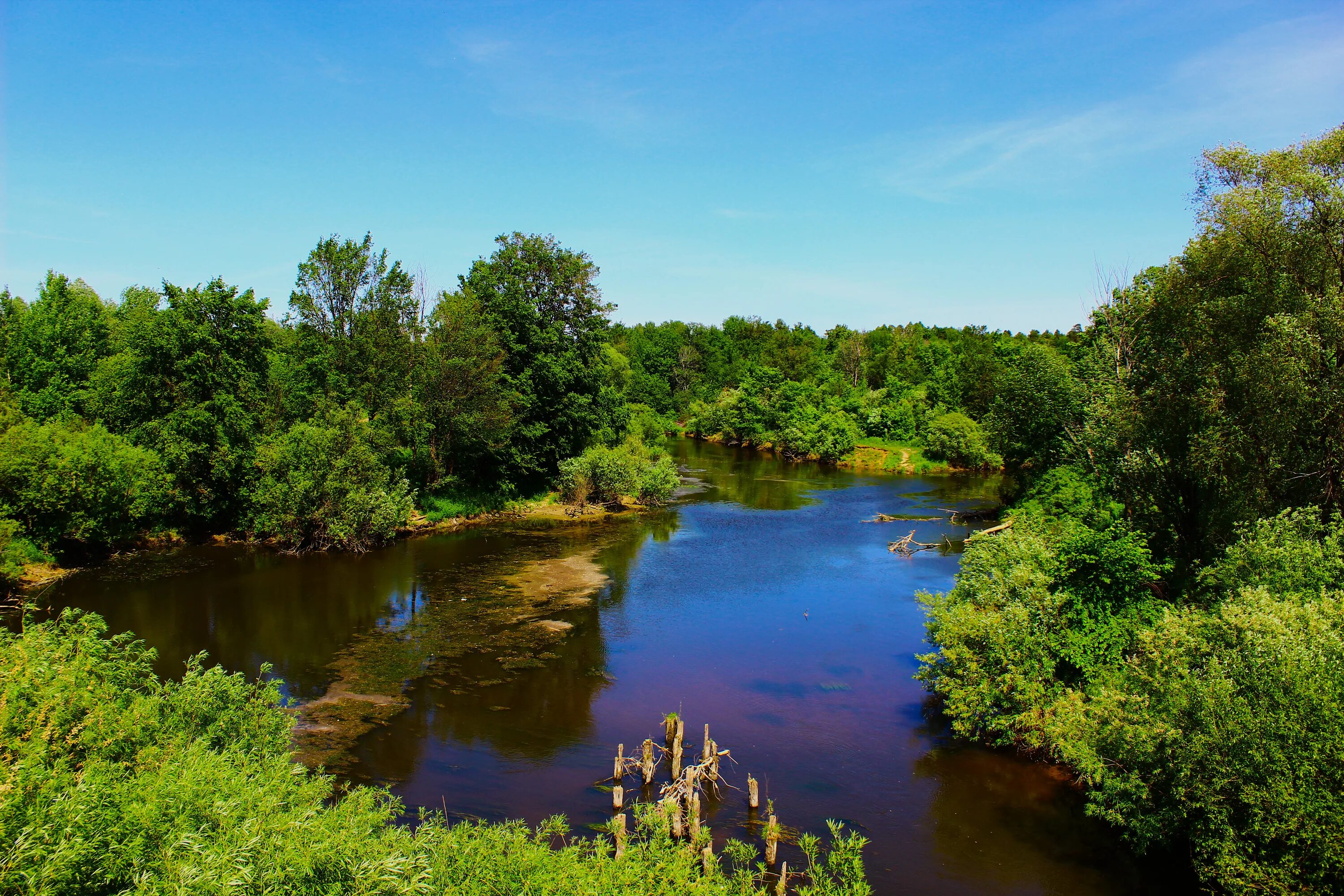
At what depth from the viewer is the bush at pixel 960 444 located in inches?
2532

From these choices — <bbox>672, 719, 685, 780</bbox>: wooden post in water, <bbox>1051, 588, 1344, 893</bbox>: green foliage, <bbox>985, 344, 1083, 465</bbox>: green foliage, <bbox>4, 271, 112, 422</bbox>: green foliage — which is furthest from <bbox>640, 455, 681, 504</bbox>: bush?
<bbox>1051, 588, 1344, 893</bbox>: green foliage

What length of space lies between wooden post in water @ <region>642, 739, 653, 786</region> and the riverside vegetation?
192 inches

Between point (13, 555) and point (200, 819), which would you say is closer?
point (200, 819)

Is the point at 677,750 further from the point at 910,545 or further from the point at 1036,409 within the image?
the point at 1036,409

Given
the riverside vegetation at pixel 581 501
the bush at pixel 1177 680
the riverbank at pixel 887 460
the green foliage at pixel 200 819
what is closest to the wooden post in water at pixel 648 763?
the green foliage at pixel 200 819

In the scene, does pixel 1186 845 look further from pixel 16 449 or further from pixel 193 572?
pixel 16 449

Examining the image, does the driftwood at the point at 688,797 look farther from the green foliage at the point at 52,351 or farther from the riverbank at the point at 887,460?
the riverbank at the point at 887,460

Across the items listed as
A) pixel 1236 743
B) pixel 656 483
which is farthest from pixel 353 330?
pixel 1236 743

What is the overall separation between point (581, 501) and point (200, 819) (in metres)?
38.0

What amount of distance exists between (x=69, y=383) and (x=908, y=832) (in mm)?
44260

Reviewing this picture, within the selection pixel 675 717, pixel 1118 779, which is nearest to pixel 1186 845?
pixel 1118 779

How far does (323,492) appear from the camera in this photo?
1391 inches

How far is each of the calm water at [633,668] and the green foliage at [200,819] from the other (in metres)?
4.08

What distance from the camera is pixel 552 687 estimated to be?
2252 cm
